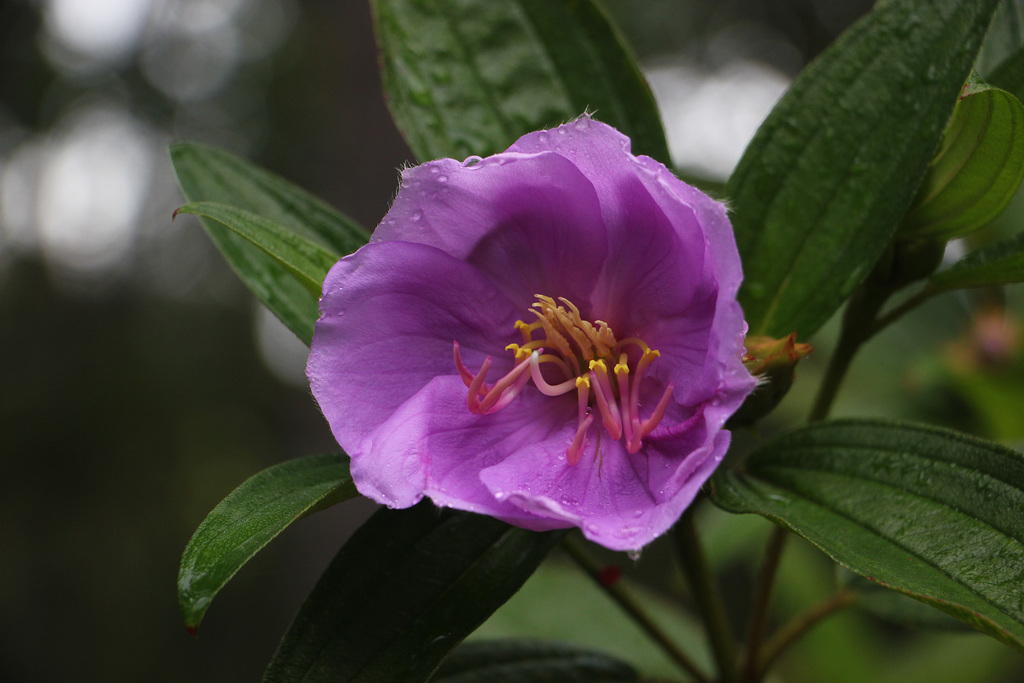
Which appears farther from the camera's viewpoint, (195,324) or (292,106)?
(195,324)

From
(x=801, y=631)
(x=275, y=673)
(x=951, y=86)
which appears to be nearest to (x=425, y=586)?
(x=275, y=673)

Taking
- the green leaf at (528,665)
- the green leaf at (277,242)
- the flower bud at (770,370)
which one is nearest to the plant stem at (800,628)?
the green leaf at (528,665)

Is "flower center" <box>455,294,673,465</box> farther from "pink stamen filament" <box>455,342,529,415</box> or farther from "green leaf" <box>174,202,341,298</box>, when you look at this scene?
"green leaf" <box>174,202,341,298</box>

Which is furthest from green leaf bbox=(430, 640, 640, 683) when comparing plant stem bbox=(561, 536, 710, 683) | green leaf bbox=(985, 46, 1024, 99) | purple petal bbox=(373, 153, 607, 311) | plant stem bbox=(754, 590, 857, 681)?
green leaf bbox=(985, 46, 1024, 99)

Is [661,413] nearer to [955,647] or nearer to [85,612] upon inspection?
[955,647]

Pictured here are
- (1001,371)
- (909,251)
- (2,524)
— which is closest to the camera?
(909,251)

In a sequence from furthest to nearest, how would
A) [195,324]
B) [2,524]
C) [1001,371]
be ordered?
[195,324] → [2,524] → [1001,371]

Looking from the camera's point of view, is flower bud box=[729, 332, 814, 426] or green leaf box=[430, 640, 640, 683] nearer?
flower bud box=[729, 332, 814, 426]
